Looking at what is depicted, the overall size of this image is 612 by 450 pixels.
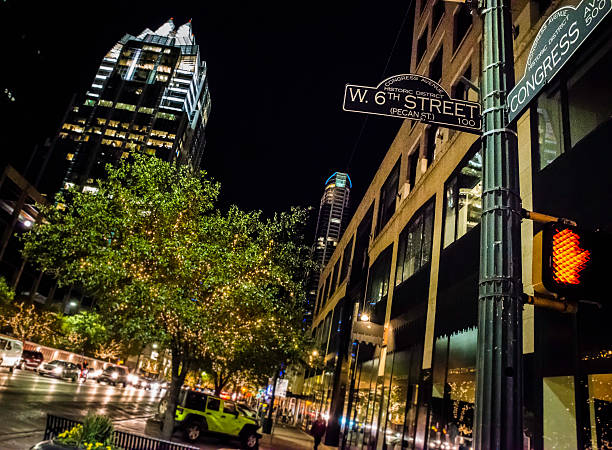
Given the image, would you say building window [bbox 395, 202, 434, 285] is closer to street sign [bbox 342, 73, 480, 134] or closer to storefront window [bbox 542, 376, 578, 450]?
storefront window [bbox 542, 376, 578, 450]

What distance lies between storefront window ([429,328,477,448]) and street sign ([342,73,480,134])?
675 centimetres

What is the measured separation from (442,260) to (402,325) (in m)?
3.77

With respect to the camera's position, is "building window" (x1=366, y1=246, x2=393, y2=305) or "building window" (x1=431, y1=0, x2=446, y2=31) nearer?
"building window" (x1=366, y1=246, x2=393, y2=305)

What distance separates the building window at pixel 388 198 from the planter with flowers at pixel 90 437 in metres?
17.7

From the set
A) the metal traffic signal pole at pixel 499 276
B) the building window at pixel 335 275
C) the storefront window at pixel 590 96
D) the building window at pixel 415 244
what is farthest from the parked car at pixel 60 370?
the metal traffic signal pole at pixel 499 276

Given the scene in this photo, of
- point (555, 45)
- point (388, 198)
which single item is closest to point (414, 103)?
point (555, 45)

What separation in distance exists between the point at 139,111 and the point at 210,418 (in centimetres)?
13096

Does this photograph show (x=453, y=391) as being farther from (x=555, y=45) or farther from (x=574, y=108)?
(x=555, y=45)

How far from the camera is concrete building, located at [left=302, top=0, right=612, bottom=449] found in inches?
247

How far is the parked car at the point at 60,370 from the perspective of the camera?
3847 centimetres

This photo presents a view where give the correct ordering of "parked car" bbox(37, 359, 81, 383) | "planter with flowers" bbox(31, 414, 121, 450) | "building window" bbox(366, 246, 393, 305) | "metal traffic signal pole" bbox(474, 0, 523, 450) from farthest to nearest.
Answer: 1. "parked car" bbox(37, 359, 81, 383)
2. "building window" bbox(366, 246, 393, 305)
3. "planter with flowers" bbox(31, 414, 121, 450)
4. "metal traffic signal pole" bbox(474, 0, 523, 450)

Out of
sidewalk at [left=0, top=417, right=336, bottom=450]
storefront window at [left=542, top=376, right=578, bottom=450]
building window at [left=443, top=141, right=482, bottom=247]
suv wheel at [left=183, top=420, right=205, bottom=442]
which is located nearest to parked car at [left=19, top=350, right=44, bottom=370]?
sidewalk at [left=0, top=417, right=336, bottom=450]

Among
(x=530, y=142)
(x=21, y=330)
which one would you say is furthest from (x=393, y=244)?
(x=21, y=330)

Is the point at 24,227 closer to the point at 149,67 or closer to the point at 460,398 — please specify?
the point at 460,398
